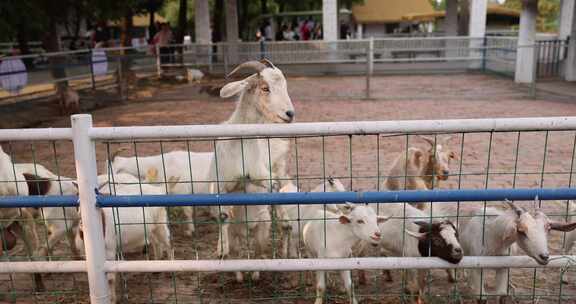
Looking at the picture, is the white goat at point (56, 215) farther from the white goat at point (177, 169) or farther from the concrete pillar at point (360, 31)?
the concrete pillar at point (360, 31)

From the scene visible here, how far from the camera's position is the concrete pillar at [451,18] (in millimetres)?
25547

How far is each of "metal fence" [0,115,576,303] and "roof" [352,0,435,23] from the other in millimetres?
32323

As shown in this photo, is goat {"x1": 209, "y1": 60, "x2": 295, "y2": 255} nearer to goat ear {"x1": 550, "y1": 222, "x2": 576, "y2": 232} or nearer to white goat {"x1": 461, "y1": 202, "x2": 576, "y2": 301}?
white goat {"x1": 461, "y1": 202, "x2": 576, "y2": 301}

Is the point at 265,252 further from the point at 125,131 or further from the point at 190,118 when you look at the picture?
the point at 190,118

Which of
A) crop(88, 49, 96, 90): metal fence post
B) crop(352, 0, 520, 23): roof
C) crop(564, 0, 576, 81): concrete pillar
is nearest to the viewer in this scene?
crop(88, 49, 96, 90): metal fence post

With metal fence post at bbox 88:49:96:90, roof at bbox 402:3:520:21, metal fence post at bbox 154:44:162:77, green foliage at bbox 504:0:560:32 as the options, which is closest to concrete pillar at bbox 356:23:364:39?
roof at bbox 402:3:520:21

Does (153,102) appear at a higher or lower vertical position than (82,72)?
lower

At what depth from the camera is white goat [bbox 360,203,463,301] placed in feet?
11.2

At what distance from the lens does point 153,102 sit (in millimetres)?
16328

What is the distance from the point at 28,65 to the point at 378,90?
10292 millimetres

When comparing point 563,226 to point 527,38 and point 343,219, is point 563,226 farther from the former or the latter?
point 527,38

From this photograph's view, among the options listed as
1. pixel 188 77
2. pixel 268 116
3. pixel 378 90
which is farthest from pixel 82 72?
pixel 268 116

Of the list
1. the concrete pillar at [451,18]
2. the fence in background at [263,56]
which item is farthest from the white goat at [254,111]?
the concrete pillar at [451,18]

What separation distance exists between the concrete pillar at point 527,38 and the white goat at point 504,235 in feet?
49.6
